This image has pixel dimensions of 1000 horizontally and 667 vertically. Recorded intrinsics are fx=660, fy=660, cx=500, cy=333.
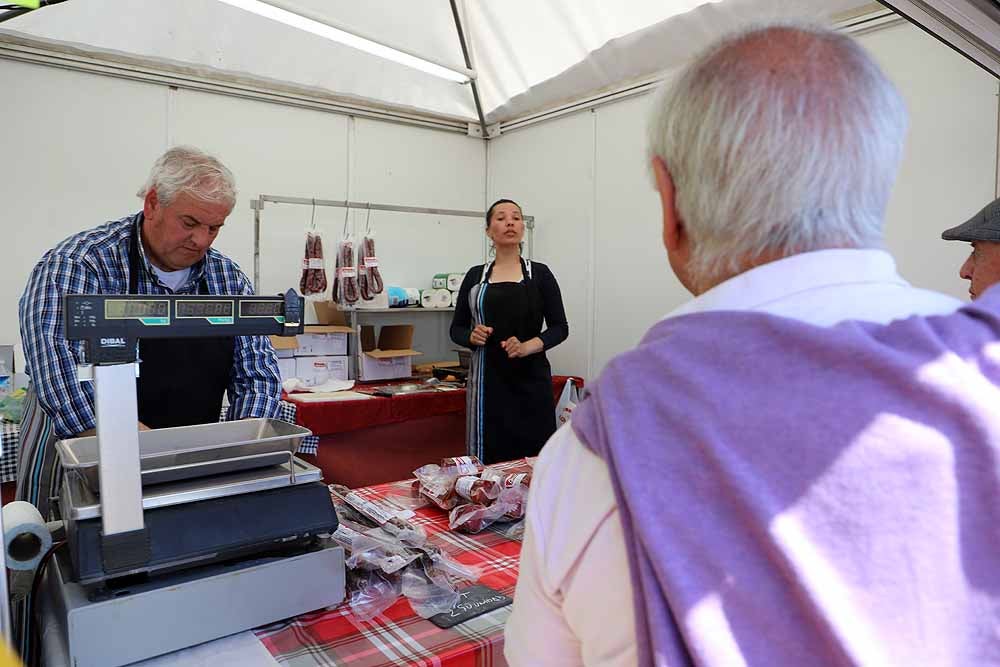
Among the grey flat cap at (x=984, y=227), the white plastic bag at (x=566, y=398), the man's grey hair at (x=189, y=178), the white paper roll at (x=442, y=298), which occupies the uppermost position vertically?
the man's grey hair at (x=189, y=178)

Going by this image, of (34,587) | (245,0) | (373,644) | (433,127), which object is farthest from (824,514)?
(433,127)

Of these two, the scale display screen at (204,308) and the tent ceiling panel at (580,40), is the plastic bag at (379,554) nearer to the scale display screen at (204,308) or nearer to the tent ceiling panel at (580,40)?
the scale display screen at (204,308)

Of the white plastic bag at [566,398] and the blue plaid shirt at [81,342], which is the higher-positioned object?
the blue plaid shirt at [81,342]

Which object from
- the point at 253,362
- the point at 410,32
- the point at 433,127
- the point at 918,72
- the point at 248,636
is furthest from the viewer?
the point at 433,127

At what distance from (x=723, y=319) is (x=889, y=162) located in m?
0.23

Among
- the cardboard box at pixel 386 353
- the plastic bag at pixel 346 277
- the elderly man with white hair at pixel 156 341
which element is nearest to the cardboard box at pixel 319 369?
the cardboard box at pixel 386 353

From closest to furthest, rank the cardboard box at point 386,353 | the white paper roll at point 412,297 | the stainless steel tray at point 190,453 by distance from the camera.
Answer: the stainless steel tray at point 190,453
the cardboard box at point 386,353
the white paper roll at point 412,297

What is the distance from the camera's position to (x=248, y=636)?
102 centimetres

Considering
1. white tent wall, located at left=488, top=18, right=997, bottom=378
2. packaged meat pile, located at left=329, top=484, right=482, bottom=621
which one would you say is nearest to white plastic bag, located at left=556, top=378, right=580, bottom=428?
white tent wall, located at left=488, top=18, right=997, bottom=378

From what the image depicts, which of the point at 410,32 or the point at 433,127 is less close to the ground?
the point at 410,32

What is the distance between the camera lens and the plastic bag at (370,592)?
113 cm

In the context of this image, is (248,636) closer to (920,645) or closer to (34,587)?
(34,587)

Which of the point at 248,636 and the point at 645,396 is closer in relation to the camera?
the point at 645,396

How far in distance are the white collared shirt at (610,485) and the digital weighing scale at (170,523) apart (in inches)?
21.1
